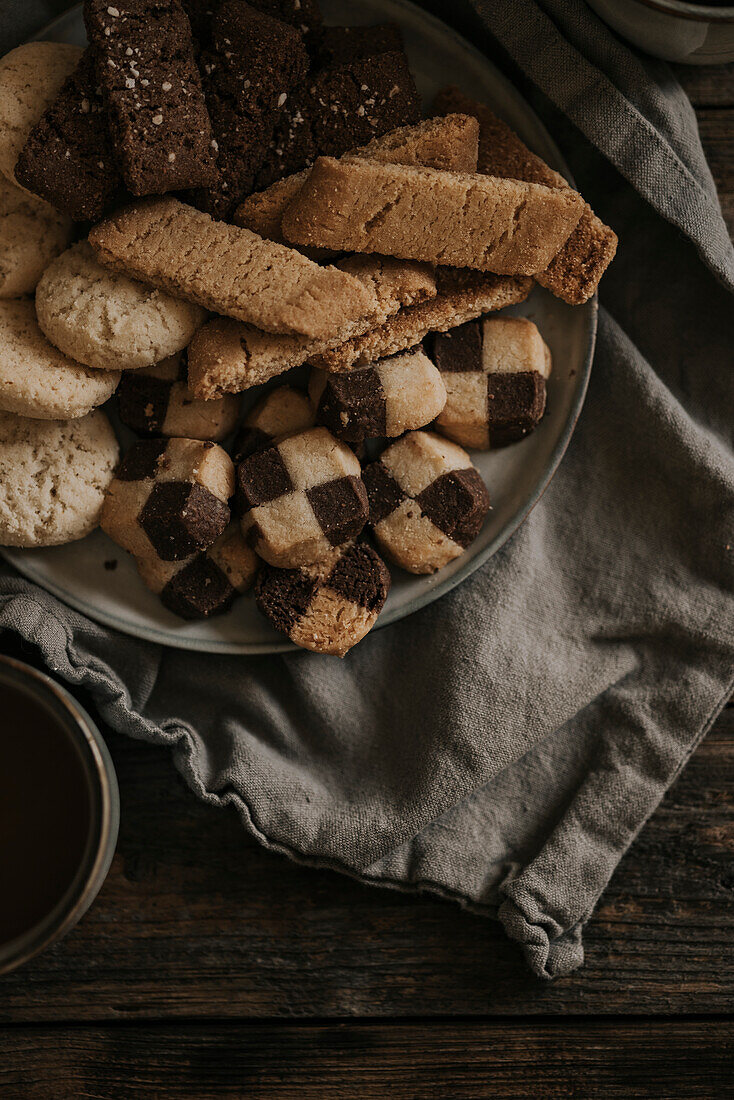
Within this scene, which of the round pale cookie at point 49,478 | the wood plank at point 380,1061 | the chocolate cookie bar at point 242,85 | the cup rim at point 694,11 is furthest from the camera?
the wood plank at point 380,1061

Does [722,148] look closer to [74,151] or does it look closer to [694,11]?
[694,11]

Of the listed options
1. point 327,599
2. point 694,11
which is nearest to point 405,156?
point 694,11

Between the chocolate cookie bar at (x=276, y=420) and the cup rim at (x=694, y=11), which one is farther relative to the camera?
the chocolate cookie bar at (x=276, y=420)

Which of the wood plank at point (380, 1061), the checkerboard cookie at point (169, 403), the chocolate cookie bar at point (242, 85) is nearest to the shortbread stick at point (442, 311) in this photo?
the checkerboard cookie at point (169, 403)

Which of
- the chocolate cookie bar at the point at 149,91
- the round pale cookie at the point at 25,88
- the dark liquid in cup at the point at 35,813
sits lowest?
the dark liquid in cup at the point at 35,813

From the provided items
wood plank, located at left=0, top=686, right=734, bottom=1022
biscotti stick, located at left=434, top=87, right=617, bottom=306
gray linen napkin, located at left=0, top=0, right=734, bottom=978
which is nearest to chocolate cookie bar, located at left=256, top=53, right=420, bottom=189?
biscotti stick, located at left=434, top=87, right=617, bottom=306

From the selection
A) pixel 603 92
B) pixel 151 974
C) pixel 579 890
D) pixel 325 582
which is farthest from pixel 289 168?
pixel 151 974

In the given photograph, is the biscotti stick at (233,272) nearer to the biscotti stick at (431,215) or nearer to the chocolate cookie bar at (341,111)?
the biscotti stick at (431,215)
